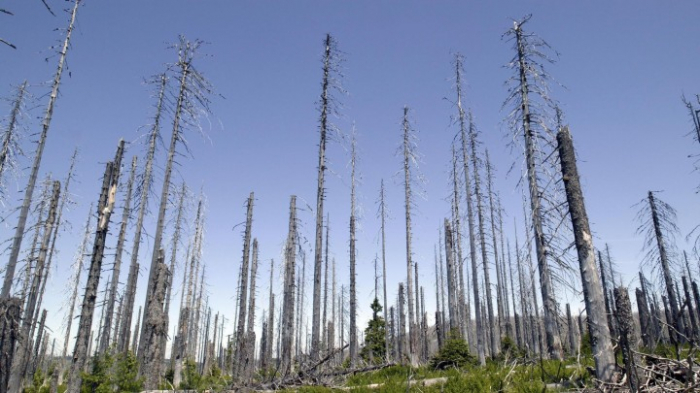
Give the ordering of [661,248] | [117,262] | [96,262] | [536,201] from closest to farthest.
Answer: [96,262]
[536,201]
[117,262]
[661,248]

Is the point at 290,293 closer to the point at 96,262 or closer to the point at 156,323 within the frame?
the point at 156,323

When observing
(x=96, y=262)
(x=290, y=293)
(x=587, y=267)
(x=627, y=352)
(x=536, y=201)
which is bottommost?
(x=627, y=352)

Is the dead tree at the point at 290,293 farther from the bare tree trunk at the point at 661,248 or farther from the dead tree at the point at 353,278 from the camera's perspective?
the bare tree trunk at the point at 661,248

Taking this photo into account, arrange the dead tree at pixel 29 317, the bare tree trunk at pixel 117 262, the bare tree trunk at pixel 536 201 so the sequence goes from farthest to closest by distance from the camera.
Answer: the bare tree trunk at pixel 117 262, the dead tree at pixel 29 317, the bare tree trunk at pixel 536 201

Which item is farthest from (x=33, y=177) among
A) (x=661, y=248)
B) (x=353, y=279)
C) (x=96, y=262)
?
(x=661, y=248)

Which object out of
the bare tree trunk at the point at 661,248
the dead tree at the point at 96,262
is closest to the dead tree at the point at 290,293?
the dead tree at the point at 96,262

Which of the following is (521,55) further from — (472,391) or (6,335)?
(6,335)

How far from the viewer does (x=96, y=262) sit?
9992 mm

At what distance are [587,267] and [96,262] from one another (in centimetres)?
1085

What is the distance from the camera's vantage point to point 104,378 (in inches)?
539

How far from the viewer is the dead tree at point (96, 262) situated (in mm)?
9984

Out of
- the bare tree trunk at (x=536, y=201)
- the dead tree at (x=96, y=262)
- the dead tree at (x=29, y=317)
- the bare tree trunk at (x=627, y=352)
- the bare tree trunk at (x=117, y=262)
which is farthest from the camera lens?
the bare tree trunk at (x=117, y=262)

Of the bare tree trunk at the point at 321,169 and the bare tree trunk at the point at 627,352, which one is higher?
the bare tree trunk at the point at 321,169

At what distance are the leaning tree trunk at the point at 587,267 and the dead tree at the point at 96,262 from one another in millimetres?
10509
